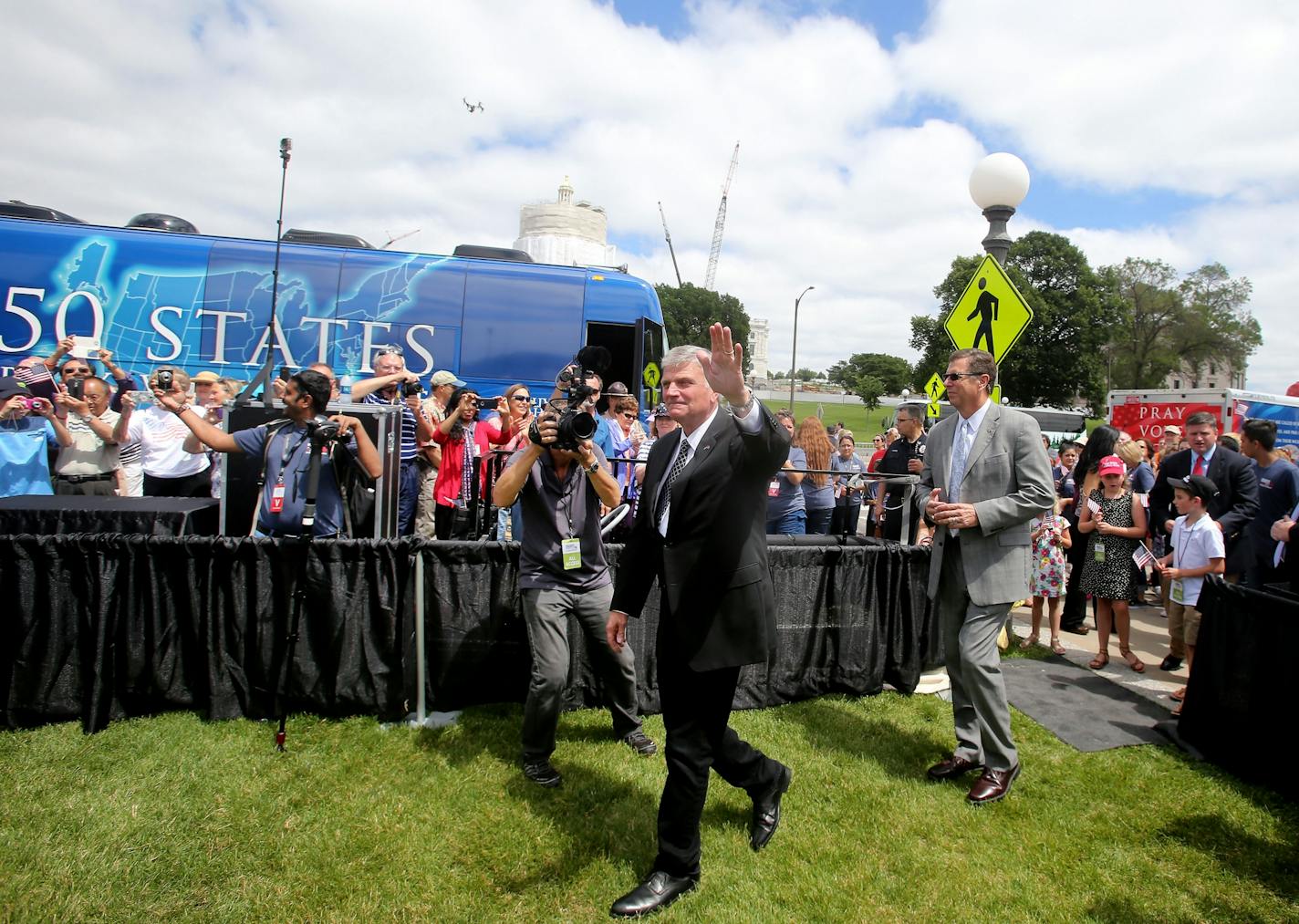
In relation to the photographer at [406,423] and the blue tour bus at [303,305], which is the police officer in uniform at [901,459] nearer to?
the photographer at [406,423]

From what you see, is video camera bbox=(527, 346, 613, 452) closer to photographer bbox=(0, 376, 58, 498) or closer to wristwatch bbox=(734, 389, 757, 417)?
wristwatch bbox=(734, 389, 757, 417)

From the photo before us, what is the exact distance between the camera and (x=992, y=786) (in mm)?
3502

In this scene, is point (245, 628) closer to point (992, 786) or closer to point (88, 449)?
point (88, 449)

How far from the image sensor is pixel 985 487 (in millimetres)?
3631

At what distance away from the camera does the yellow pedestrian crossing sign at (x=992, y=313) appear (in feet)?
18.0

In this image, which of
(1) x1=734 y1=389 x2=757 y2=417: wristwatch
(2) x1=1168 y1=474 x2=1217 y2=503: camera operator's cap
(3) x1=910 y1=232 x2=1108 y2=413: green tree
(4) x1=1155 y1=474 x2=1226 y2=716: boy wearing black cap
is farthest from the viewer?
(3) x1=910 y1=232 x2=1108 y2=413: green tree

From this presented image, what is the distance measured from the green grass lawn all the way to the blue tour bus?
777cm

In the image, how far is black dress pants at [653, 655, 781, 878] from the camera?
8.84 ft

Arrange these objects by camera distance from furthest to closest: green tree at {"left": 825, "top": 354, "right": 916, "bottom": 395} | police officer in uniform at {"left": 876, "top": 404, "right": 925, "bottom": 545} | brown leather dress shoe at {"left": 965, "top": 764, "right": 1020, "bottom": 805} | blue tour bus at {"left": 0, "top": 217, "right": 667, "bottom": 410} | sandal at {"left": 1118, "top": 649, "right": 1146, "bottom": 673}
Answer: green tree at {"left": 825, "top": 354, "right": 916, "bottom": 395} → blue tour bus at {"left": 0, "top": 217, "right": 667, "bottom": 410} → police officer in uniform at {"left": 876, "top": 404, "right": 925, "bottom": 545} → sandal at {"left": 1118, "top": 649, "right": 1146, "bottom": 673} → brown leather dress shoe at {"left": 965, "top": 764, "right": 1020, "bottom": 805}

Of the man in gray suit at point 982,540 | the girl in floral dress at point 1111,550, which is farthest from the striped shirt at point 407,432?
the girl in floral dress at point 1111,550

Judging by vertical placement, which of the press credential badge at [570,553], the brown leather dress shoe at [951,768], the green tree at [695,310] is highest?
the green tree at [695,310]

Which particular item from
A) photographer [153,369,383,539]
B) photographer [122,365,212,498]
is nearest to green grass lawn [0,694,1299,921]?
photographer [153,369,383,539]

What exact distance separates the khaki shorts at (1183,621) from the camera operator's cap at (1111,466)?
3.48 ft

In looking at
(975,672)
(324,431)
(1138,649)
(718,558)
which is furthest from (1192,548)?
(324,431)
